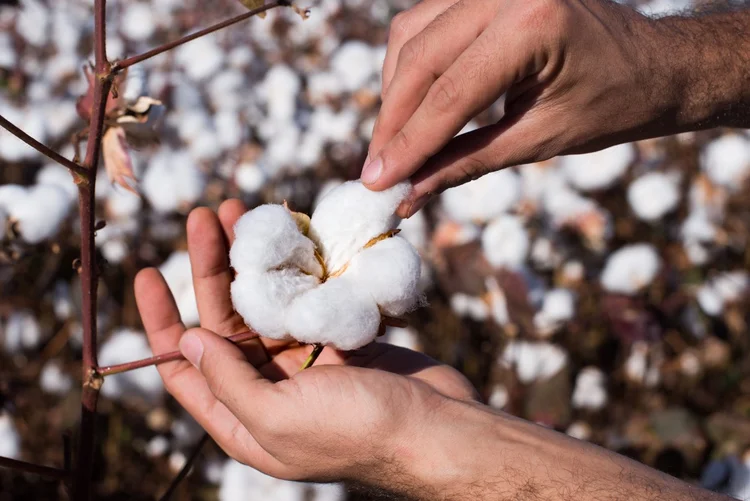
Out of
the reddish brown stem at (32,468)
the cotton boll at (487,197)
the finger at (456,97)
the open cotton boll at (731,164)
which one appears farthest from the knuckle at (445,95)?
the open cotton boll at (731,164)

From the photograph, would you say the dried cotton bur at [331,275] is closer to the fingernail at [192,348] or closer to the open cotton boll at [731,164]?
the fingernail at [192,348]

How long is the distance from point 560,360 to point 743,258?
3.99 ft

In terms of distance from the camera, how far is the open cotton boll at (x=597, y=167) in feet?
9.11

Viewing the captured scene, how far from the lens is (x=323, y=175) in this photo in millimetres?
3039

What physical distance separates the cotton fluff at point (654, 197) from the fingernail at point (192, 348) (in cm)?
A: 218

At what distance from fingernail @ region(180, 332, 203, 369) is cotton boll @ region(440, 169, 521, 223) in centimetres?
149

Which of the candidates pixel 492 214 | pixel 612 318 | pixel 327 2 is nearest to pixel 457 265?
pixel 492 214

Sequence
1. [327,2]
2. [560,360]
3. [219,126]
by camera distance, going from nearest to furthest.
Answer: [560,360], [219,126], [327,2]

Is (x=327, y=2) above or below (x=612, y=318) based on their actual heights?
above

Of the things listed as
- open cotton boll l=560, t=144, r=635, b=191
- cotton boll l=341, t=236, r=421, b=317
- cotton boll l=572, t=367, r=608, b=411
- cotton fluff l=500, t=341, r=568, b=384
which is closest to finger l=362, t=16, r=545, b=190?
cotton boll l=341, t=236, r=421, b=317

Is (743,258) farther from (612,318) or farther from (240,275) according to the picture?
(240,275)

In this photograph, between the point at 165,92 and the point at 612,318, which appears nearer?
the point at 612,318

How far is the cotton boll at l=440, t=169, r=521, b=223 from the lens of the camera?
2.35 metres

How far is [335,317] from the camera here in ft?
3.12
